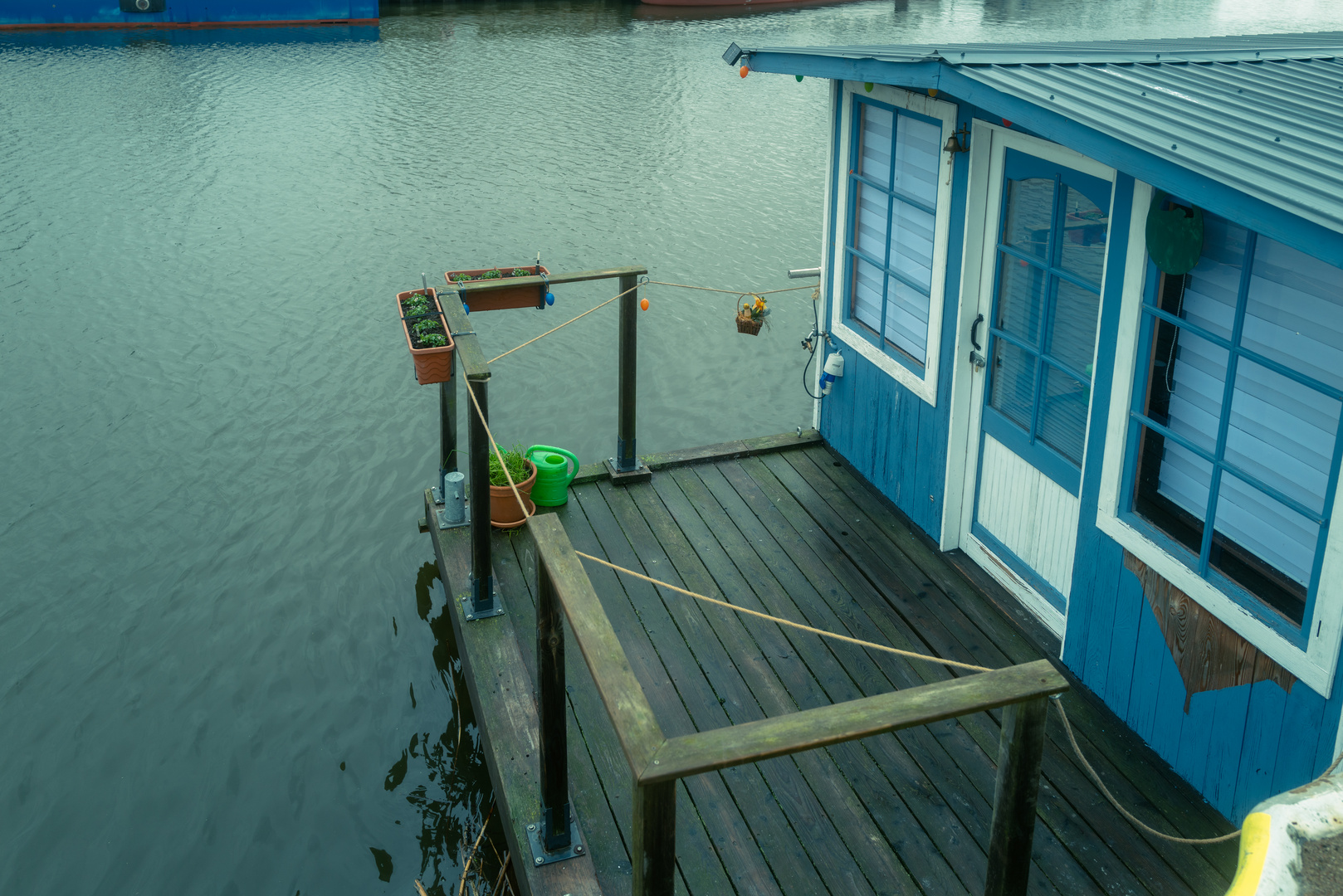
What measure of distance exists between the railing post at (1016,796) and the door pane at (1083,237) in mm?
2111

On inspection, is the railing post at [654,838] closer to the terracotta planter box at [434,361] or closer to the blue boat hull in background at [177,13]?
the terracotta planter box at [434,361]

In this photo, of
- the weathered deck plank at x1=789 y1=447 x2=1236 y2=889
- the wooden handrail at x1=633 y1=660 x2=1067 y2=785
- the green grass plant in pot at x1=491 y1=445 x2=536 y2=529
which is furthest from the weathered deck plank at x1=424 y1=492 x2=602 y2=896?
the weathered deck plank at x1=789 y1=447 x2=1236 y2=889

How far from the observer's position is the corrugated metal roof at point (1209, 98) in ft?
10.3

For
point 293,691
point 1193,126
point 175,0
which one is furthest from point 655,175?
point 175,0

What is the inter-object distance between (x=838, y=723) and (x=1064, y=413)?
8.40 feet

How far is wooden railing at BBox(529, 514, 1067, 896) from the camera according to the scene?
2658 millimetres

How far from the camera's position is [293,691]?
256 inches

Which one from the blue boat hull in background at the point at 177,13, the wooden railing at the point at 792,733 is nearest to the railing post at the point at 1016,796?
the wooden railing at the point at 792,733

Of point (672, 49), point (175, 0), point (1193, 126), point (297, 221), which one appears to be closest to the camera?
point (1193, 126)

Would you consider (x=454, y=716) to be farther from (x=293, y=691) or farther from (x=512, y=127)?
(x=512, y=127)

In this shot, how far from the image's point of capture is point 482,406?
16.9 ft

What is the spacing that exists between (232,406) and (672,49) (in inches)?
762

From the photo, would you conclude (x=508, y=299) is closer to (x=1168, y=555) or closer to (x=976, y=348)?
(x=976, y=348)

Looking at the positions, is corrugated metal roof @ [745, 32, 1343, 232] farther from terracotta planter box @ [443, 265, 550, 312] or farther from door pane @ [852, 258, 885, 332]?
terracotta planter box @ [443, 265, 550, 312]
